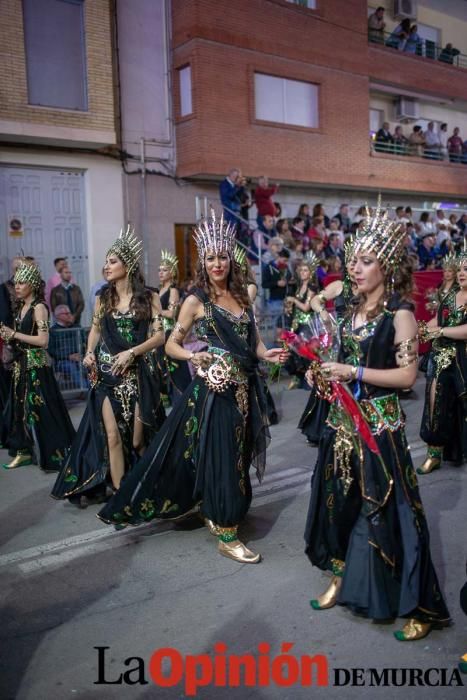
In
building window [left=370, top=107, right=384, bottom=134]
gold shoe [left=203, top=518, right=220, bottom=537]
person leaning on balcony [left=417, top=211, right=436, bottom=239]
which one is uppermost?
building window [left=370, top=107, right=384, bottom=134]

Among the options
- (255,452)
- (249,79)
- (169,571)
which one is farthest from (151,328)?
(249,79)

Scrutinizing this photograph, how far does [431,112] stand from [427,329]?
21.3m

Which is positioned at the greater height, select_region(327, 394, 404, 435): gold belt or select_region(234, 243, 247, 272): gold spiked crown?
select_region(234, 243, 247, 272): gold spiked crown

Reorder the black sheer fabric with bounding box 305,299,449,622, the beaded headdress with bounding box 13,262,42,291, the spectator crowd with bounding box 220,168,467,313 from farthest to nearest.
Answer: the spectator crowd with bounding box 220,168,467,313 < the beaded headdress with bounding box 13,262,42,291 < the black sheer fabric with bounding box 305,299,449,622

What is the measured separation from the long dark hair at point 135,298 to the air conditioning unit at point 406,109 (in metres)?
20.4

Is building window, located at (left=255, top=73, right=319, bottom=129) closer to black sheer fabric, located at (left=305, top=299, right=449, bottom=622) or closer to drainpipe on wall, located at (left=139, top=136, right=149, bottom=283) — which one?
drainpipe on wall, located at (left=139, top=136, right=149, bottom=283)

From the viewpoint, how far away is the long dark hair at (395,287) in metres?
3.77

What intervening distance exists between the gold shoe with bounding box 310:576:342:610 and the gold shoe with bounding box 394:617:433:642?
0.44 m

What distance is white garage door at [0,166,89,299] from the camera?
47.7ft

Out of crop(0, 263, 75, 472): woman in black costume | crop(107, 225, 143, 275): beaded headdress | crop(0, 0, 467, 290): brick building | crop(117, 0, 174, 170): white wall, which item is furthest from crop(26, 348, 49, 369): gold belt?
crop(117, 0, 174, 170): white wall

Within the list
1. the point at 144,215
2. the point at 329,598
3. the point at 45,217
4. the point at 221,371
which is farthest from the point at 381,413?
the point at 144,215

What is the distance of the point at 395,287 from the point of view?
3850 millimetres

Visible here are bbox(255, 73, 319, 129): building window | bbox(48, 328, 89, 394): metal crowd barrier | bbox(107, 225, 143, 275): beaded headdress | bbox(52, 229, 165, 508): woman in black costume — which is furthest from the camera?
bbox(255, 73, 319, 129): building window

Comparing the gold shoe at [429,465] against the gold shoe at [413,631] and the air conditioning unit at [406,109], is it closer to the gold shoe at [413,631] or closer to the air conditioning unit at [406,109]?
the gold shoe at [413,631]
